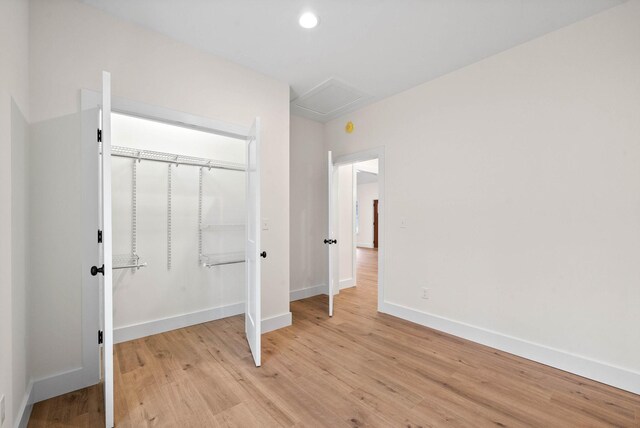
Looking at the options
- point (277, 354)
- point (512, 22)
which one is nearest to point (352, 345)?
point (277, 354)

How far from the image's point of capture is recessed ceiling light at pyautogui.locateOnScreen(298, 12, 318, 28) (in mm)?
2100

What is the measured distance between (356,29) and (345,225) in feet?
9.82

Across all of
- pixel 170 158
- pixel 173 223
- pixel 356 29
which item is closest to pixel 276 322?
pixel 173 223

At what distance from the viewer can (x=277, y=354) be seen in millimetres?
2480

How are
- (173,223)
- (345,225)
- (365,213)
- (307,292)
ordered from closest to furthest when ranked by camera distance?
(173,223)
(307,292)
(345,225)
(365,213)

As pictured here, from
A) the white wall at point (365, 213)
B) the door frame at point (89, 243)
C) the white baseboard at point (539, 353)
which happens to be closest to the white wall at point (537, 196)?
the white baseboard at point (539, 353)

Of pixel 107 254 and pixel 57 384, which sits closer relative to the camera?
pixel 107 254

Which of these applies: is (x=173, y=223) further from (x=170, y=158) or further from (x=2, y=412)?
(x=2, y=412)

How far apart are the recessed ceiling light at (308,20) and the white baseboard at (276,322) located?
2784 millimetres

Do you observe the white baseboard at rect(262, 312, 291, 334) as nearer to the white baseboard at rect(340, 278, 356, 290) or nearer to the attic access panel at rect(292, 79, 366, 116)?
the white baseboard at rect(340, 278, 356, 290)

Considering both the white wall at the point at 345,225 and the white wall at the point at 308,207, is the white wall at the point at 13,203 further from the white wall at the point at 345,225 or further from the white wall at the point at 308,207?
the white wall at the point at 345,225

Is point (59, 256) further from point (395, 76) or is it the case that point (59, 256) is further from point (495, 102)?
point (495, 102)

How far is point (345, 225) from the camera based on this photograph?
4.71 meters

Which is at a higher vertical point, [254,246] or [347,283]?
[254,246]
